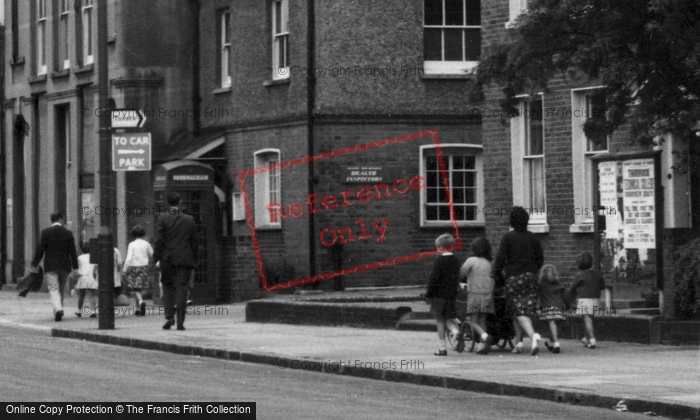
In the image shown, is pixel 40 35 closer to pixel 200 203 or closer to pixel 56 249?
pixel 200 203

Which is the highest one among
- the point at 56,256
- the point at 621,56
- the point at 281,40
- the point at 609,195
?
the point at 281,40

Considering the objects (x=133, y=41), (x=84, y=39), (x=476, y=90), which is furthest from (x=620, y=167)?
(x=84, y=39)

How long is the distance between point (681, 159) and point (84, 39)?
2406 cm

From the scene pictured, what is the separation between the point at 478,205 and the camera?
3341 centimetres

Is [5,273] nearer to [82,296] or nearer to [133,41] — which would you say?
[133,41]

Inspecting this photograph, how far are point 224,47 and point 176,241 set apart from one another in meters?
12.9

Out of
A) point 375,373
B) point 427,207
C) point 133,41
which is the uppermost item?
point 133,41

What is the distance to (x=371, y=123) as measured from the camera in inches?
1298

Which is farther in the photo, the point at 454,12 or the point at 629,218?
the point at 454,12

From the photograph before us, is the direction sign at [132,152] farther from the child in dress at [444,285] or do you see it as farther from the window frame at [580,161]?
the child in dress at [444,285]

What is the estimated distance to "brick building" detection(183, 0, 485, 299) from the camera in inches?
1284

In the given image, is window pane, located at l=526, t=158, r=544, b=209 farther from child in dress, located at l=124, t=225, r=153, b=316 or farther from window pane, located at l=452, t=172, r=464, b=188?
window pane, located at l=452, t=172, r=464, b=188

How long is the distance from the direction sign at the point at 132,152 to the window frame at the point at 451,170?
9.38 metres
